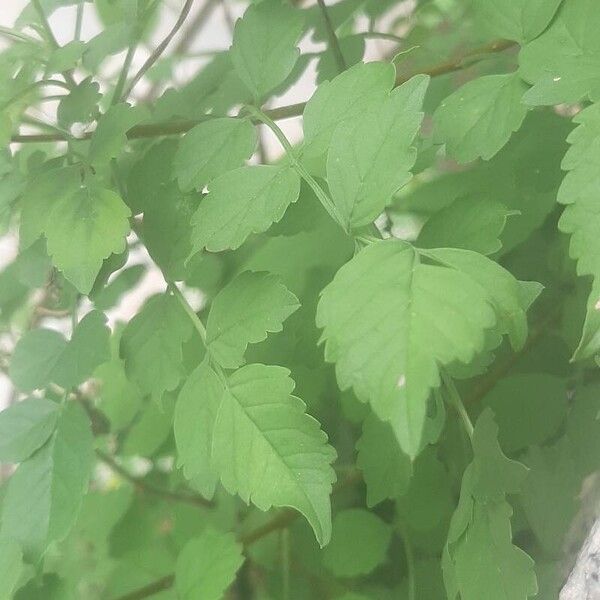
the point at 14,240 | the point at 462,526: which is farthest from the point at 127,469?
the point at 462,526

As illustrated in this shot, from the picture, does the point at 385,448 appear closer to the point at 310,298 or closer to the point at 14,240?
the point at 310,298

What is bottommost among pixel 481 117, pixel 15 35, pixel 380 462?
pixel 380 462

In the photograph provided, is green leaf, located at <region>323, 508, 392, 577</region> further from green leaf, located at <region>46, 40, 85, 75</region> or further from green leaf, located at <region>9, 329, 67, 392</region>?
green leaf, located at <region>46, 40, 85, 75</region>

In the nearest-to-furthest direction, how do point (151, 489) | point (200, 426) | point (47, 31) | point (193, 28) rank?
point (200, 426), point (47, 31), point (151, 489), point (193, 28)

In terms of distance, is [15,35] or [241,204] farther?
[15,35]

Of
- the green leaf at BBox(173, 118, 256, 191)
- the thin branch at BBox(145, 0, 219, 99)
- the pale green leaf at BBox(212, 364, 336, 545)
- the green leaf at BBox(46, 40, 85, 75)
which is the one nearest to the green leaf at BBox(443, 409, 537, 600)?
the pale green leaf at BBox(212, 364, 336, 545)

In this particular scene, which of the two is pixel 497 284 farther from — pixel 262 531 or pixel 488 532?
pixel 262 531

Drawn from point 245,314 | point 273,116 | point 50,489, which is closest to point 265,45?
point 273,116
